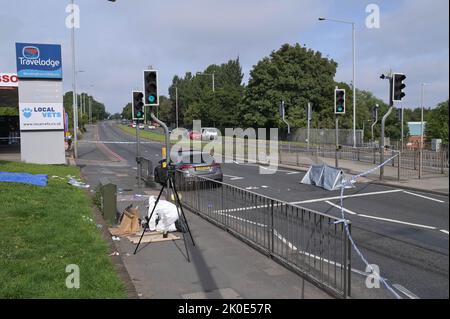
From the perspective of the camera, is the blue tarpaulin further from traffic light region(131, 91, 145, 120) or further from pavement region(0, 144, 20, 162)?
pavement region(0, 144, 20, 162)

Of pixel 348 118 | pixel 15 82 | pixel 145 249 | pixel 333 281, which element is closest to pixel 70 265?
pixel 145 249

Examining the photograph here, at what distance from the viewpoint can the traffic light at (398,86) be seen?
17386 mm

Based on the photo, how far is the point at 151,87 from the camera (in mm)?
12898

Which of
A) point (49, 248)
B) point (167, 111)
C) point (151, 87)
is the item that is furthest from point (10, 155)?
point (167, 111)

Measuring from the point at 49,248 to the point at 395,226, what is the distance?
23.0 feet

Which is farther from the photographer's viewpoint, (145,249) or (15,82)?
(15,82)

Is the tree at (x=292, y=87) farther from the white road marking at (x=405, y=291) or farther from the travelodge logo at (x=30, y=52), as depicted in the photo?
the white road marking at (x=405, y=291)

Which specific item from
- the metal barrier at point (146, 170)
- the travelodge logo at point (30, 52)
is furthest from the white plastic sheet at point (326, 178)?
the travelodge logo at point (30, 52)

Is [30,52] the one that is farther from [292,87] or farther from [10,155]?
[292,87]

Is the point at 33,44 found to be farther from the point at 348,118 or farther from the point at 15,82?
the point at 348,118

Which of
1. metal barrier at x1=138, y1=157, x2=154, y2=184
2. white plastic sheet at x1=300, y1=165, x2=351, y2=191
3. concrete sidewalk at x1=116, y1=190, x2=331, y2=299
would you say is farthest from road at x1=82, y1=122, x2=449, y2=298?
metal barrier at x1=138, y1=157, x2=154, y2=184

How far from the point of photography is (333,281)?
19.1 ft

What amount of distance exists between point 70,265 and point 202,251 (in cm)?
223

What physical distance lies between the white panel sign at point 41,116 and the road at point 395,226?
12.0m
